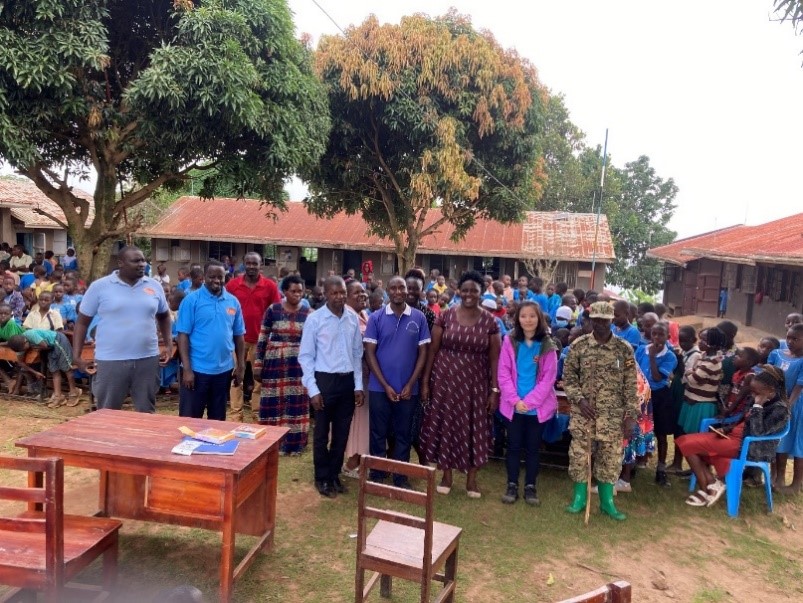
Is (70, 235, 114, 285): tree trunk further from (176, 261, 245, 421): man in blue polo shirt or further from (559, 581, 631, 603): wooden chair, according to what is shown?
(559, 581, 631, 603): wooden chair

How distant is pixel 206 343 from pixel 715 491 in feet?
14.7

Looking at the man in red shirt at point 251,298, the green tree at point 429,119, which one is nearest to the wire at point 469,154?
the green tree at point 429,119

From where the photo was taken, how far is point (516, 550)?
4312mm

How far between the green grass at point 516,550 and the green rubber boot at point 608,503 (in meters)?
0.07

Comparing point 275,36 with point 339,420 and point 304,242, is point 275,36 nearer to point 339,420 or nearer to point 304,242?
point 339,420

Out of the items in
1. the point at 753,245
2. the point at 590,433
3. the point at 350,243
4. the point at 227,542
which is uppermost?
the point at 753,245

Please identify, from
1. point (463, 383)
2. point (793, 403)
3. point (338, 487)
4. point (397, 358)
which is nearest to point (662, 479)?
point (793, 403)

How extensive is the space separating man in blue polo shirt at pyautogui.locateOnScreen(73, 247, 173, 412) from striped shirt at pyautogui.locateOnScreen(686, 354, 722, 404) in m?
4.63

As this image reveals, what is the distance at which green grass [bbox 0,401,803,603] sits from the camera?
3.78 meters

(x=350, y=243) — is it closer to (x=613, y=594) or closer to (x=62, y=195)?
(x=62, y=195)

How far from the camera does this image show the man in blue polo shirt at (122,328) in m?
4.62

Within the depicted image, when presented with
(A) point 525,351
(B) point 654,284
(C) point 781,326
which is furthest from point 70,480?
(B) point 654,284

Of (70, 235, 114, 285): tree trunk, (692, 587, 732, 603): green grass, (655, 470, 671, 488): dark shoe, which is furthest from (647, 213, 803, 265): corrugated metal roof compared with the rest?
(70, 235, 114, 285): tree trunk

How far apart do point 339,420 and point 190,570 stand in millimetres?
1564
